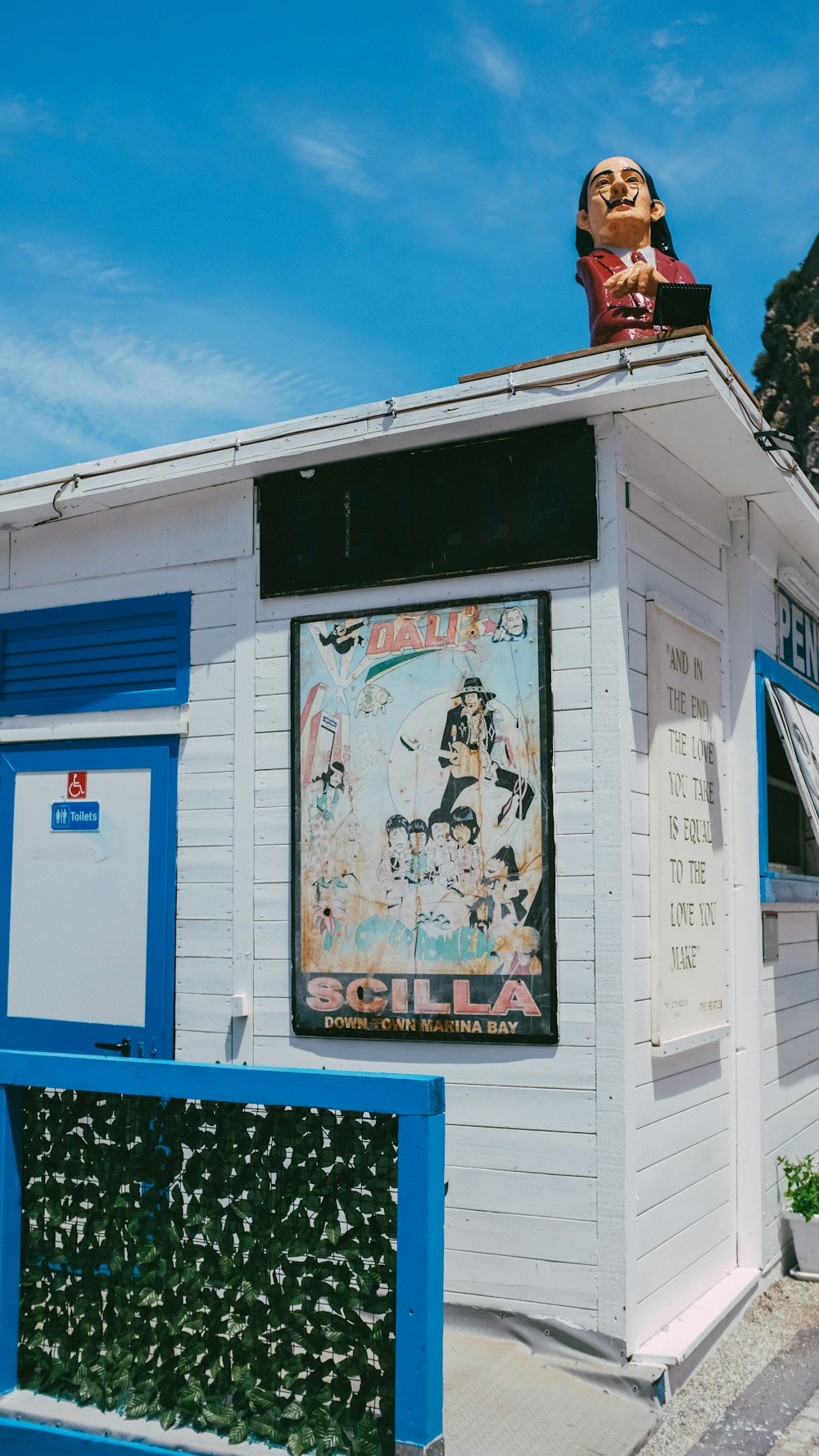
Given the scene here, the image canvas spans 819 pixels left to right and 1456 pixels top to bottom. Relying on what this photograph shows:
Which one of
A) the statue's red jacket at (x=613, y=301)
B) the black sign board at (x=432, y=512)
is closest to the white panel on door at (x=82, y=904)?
the black sign board at (x=432, y=512)

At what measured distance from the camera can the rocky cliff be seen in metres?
23.6

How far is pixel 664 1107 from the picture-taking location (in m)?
4.97

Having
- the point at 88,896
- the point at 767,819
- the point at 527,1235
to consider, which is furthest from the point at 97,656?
the point at 767,819

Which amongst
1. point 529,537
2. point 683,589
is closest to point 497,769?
point 529,537

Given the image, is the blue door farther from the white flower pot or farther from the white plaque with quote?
the white flower pot

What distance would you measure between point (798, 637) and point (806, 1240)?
3.17 meters

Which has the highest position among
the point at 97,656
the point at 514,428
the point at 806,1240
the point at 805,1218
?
the point at 514,428

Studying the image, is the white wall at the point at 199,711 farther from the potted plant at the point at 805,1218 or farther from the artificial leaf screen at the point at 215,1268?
the potted plant at the point at 805,1218

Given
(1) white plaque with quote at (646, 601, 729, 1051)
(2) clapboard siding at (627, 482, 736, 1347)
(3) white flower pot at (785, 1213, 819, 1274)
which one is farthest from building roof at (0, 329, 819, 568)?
(3) white flower pot at (785, 1213, 819, 1274)

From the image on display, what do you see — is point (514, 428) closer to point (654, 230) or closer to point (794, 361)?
point (654, 230)

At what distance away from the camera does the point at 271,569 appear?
18.2 feet

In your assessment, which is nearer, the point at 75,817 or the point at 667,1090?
the point at 667,1090

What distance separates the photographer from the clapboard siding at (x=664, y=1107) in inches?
186

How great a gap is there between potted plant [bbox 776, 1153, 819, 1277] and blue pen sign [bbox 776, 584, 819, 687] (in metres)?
2.61
